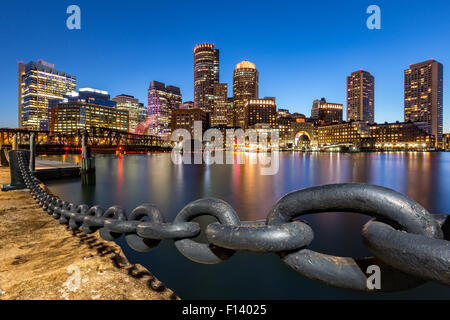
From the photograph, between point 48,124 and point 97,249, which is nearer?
point 97,249

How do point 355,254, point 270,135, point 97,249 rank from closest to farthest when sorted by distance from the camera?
point 97,249 → point 355,254 → point 270,135

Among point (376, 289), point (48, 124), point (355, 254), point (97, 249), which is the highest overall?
point (48, 124)

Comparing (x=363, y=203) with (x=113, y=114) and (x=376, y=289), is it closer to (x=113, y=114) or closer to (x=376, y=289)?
(x=376, y=289)

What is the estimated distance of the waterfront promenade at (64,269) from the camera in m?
1.97

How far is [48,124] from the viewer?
192250 millimetres

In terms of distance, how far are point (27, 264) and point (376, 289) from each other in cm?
306

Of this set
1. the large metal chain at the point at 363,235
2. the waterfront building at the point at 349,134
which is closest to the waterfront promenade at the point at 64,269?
the large metal chain at the point at 363,235

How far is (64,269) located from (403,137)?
7605 inches

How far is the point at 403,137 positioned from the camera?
15325 centimetres

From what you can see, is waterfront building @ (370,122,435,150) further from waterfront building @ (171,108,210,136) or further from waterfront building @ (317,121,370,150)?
waterfront building @ (171,108,210,136)

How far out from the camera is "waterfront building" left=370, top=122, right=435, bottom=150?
151 m

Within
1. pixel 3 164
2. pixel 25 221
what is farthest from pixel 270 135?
pixel 25 221

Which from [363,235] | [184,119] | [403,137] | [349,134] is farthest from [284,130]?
[363,235]

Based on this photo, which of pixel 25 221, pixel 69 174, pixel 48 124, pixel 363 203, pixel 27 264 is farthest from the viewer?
pixel 48 124
